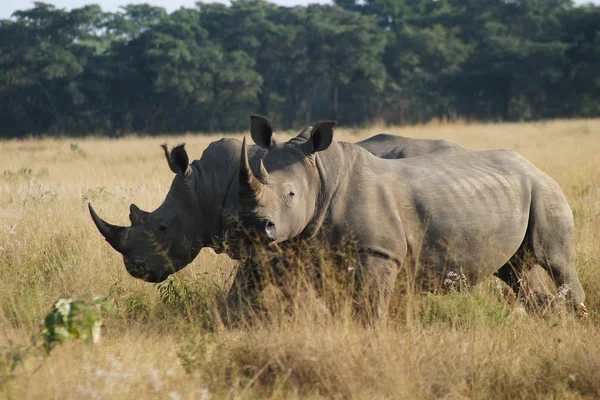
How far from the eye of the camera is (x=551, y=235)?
17.9 feet

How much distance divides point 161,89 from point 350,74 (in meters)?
11.6

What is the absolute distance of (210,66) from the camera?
4528 centimetres

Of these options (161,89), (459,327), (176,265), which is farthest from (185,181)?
(161,89)

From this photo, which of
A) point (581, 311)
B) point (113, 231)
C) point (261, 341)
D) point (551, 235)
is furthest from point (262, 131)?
point (581, 311)

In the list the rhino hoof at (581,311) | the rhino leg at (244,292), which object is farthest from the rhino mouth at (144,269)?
→ the rhino hoof at (581,311)

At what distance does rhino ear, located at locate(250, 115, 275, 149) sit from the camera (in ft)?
15.5

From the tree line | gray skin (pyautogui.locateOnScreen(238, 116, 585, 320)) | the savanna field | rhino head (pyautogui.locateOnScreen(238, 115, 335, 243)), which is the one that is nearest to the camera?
the savanna field

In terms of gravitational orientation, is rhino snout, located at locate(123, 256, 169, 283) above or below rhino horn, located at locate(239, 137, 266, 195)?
below

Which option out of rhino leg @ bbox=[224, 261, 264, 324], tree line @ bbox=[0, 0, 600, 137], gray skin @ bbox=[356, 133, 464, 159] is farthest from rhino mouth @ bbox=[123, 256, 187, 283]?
tree line @ bbox=[0, 0, 600, 137]

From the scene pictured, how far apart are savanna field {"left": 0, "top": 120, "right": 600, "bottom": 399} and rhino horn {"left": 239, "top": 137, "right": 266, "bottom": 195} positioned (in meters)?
0.68

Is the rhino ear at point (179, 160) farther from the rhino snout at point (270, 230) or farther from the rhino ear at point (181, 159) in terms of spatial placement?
the rhino snout at point (270, 230)

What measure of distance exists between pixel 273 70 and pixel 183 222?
45.0m

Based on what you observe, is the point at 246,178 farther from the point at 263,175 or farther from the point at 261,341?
the point at 261,341

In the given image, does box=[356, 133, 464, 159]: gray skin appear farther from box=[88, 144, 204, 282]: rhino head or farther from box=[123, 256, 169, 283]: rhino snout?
box=[123, 256, 169, 283]: rhino snout
